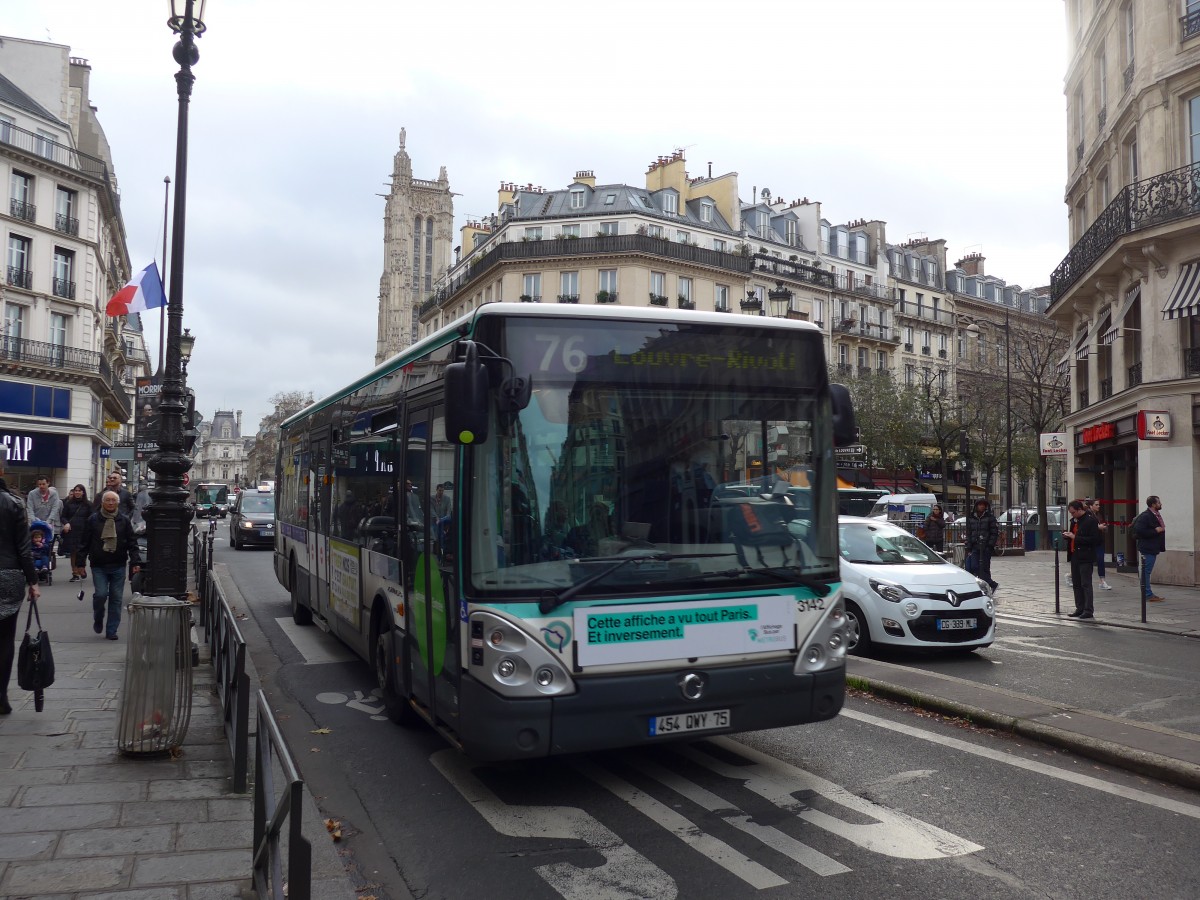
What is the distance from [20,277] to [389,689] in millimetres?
42054

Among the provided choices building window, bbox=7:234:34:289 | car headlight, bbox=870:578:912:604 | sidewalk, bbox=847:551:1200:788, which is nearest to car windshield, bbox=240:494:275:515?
building window, bbox=7:234:34:289

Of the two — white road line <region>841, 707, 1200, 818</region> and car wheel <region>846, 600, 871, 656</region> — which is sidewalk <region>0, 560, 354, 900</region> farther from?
car wheel <region>846, 600, 871, 656</region>

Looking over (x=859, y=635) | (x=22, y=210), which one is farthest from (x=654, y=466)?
(x=22, y=210)

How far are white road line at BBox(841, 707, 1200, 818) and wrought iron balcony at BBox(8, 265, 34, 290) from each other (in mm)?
43369

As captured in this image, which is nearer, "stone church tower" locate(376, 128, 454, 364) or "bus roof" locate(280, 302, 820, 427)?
"bus roof" locate(280, 302, 820, 427)

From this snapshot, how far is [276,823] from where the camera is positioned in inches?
144

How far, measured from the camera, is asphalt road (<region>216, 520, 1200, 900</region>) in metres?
4.40

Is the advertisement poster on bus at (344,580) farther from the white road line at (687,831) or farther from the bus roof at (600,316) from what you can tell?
the white road line at (687,831)

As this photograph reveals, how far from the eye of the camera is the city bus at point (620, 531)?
16.9 ft

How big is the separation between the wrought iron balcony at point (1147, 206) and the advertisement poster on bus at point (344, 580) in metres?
18.1

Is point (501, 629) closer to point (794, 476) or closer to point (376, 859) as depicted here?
point (376, 859)

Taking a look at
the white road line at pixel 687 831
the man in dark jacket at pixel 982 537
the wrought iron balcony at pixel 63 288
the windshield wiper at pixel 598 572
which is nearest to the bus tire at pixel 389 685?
the white road line at pixel 687 831

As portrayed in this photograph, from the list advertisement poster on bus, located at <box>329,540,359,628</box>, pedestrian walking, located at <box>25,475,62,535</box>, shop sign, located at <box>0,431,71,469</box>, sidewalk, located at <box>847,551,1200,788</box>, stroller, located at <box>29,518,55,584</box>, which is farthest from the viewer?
shop sign, located at <box>0,431,71,469</box>

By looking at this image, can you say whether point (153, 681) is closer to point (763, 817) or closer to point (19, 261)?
point (763, 817)
